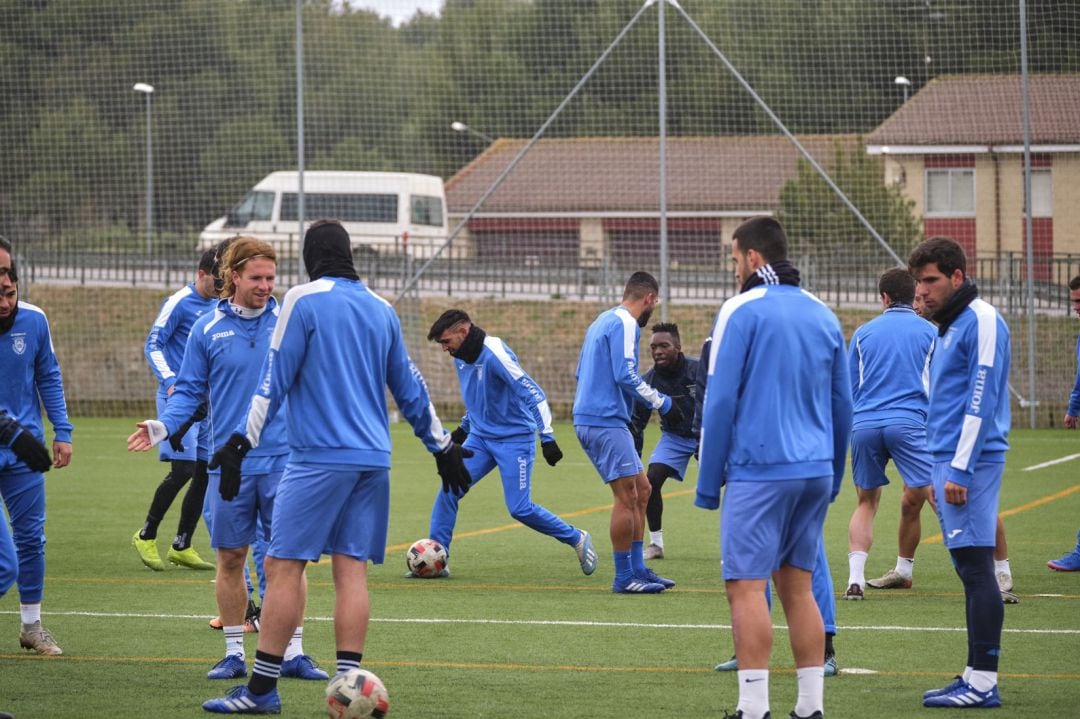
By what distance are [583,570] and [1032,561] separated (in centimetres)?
344

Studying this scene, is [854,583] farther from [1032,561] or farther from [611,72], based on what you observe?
[611,72]

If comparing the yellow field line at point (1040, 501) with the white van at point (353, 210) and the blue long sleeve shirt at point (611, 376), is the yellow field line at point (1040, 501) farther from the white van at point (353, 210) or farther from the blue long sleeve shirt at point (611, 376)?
the white van at point (353, 210)

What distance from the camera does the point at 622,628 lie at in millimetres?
8625

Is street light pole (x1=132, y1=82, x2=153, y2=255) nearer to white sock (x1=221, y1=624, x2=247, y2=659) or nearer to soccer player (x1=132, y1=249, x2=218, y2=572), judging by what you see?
soccer player (x1=132, y1=249, x2=218, y2=572)

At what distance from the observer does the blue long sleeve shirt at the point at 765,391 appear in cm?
581

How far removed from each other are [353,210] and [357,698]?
2482cm

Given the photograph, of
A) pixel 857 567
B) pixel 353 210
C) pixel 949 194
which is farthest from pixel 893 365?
pixel 353 210

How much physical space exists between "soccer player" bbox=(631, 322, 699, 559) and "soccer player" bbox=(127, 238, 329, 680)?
14.7ft

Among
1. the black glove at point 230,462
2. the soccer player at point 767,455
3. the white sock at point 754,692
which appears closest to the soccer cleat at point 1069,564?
the soccer player at point 767,455

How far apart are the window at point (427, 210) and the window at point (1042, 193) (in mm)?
13357

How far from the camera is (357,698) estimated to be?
5.95 m

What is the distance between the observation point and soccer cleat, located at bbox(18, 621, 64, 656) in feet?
25.7

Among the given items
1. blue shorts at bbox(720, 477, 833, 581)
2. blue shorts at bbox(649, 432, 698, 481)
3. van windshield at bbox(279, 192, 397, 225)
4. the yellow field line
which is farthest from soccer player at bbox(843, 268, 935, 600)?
van windshield at bbox(279, 192, 397, 225)

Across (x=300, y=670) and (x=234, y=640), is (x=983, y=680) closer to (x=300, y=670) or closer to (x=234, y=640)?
(x=300, y=670)
